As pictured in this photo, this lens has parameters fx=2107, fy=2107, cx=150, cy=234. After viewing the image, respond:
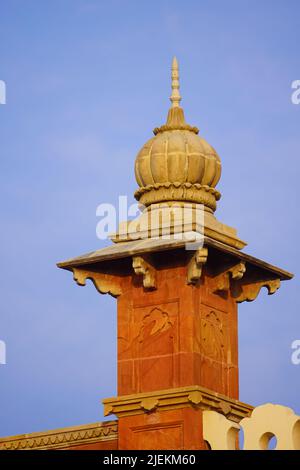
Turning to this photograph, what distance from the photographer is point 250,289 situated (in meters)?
35.9

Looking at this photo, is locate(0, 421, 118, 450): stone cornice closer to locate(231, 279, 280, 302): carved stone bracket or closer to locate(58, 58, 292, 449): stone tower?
locate(58, 58, 292, 449): stone tower

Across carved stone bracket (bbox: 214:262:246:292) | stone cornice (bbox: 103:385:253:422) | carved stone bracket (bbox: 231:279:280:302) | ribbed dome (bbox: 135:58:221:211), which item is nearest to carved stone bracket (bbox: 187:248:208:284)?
carved stone bracket (bbox: 214:262:246:292)

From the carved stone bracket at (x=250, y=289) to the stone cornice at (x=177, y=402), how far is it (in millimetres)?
1945

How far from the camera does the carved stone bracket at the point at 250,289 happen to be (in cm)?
3578

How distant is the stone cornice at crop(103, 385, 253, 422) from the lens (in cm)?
3391

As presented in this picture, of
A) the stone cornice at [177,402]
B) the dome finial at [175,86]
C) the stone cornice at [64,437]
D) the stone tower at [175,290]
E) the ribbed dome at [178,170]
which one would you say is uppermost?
the dome finial at [175,86]

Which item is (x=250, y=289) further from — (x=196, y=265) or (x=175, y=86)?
(x=175, y=86)

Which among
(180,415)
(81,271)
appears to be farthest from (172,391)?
(81,271)

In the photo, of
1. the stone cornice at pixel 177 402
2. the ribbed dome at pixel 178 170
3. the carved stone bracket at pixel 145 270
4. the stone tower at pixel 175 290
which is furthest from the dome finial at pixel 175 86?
the stone cornice at pixel 177 402

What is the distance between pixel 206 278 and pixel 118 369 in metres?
2.11

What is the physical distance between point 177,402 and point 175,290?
197cm

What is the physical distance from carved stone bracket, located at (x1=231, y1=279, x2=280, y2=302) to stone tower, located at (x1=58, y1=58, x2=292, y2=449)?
0.02 metres

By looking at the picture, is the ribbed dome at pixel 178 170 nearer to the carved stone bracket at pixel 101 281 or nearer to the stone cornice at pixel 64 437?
the carved stone bracket at pixel 101 281
